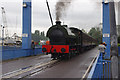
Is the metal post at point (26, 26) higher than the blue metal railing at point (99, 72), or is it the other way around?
the metal post at point (26, 26)

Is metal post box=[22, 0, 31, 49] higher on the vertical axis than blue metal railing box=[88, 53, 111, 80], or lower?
higher

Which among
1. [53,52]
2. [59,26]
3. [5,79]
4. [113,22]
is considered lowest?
[5,79]

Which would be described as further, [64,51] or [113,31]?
[64,51]

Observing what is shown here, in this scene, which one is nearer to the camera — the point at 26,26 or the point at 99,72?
the point at 99,72

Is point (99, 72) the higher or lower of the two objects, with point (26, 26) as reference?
lower

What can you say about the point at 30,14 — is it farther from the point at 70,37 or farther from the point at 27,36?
the point at 70,37

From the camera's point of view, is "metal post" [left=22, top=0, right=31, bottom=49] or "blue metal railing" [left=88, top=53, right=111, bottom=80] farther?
"metal post" [left=22, top=0, right=31, bottom=49]

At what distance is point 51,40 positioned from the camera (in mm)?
15281

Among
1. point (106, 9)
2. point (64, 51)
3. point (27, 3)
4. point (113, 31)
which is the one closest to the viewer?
point (113, 31)

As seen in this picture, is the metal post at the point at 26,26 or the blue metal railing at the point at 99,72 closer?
the blue metal railing at the point at 99,72

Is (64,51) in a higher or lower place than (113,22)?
lower

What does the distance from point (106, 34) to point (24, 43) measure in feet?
32.9

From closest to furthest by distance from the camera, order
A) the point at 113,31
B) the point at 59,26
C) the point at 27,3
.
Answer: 1. the point at 113,31
2. the point at 59,26
3. the point at 27,3

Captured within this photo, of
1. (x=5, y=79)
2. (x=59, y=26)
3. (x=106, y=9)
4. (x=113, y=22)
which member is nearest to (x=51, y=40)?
(x=59, y=26)
